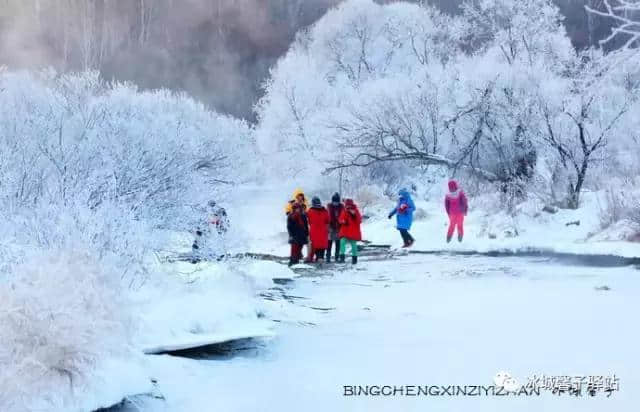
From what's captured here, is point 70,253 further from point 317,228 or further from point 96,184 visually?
point 317,228

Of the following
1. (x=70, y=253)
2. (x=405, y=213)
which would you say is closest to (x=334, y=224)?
(x=405, y=213)

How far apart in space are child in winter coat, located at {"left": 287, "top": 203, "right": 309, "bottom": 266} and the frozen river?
13.1 ft

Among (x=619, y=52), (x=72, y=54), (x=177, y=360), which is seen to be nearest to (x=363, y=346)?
(x=177, y=360)

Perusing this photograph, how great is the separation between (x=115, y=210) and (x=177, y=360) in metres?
1.60

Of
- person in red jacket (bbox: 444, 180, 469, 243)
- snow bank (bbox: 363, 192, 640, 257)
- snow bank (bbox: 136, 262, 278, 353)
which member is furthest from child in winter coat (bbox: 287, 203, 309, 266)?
snow bank (bbox: 136, 262, 278, 353)

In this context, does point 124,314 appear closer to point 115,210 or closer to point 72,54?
point 115,210

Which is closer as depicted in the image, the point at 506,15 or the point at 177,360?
the point at 177,360

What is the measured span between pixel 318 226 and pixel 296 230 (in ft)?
1.41

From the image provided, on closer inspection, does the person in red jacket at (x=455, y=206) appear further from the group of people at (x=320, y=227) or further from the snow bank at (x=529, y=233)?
the group of people at (x=320, y=227)

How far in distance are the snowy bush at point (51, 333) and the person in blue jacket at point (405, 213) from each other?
11.6 m

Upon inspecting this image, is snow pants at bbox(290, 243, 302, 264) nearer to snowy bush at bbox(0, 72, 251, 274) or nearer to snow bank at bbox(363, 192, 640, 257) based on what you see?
snowy bush at bbox(0, 72, 251, 274)

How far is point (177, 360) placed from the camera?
5.97 m

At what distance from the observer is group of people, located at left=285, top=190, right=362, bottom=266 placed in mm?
14492

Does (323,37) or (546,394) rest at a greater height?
(323,37)
